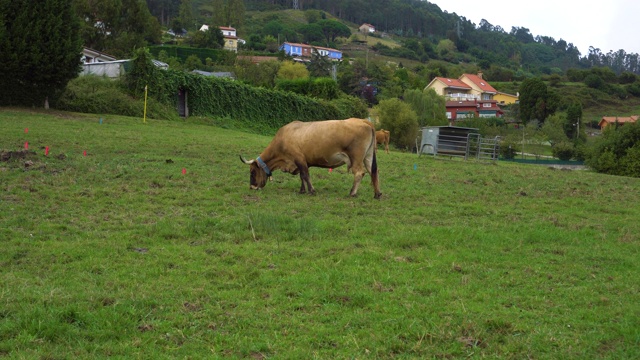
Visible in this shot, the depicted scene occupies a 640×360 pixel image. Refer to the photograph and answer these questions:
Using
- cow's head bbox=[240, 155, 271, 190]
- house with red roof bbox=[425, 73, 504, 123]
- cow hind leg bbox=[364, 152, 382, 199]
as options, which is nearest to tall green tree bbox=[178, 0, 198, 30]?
house with red roof bbox=[425, 73, 504, 123]

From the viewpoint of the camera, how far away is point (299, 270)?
8.39 metres

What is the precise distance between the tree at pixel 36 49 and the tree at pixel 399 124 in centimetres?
2865

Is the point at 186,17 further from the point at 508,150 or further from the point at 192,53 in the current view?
the point at 508,150

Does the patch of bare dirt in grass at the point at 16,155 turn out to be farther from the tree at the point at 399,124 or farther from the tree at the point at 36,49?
the tree at the point at 399,124

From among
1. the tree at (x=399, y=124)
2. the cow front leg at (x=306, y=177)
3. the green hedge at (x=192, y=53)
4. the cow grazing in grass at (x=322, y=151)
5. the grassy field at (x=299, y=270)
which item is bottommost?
the grassy field at (x=299, y=270)

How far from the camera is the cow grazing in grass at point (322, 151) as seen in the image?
48.0ft

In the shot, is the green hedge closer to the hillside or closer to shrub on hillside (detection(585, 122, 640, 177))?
the hillside

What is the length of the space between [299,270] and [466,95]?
13320 cm

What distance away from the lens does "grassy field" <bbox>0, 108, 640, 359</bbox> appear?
6.02m

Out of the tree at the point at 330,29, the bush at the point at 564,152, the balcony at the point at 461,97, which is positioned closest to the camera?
the bush at the point at 564,152

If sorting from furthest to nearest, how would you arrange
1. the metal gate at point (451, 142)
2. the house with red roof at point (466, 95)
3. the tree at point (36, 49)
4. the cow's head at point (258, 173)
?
the house with red roof at point (466, 95) < the metal gate at point (451, 142) < the tree at point (36, 49) < the cow's head at point (258, 173)

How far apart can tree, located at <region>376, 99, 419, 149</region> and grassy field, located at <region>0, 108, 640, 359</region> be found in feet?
126

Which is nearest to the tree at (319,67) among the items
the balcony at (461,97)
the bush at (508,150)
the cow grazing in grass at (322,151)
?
the bush at (508,150)

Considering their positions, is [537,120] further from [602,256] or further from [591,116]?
[602,256]
